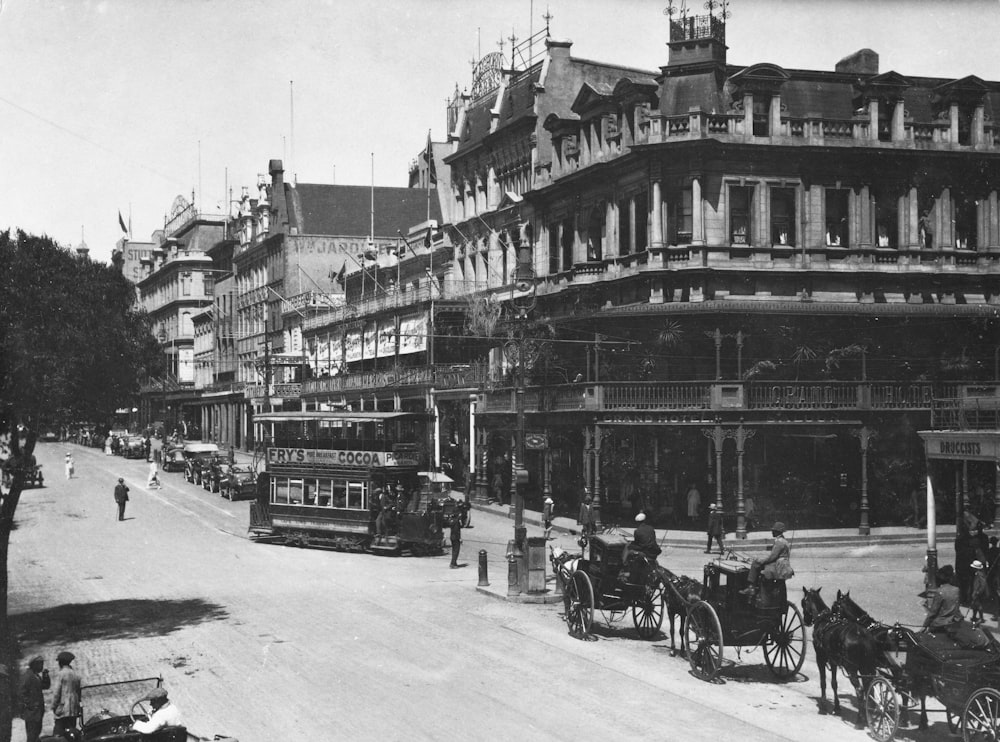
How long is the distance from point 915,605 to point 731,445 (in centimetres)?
1327

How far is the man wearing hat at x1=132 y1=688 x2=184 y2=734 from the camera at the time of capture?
34.7ft

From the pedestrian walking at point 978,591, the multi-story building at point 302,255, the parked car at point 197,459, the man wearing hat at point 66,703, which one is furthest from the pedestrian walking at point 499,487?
the man wearing hat at point 66,703

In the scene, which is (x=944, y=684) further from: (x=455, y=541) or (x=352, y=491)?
(x=352, y=491)

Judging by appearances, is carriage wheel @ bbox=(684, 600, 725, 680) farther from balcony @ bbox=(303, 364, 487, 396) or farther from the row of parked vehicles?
balcony @ bbox=(303, 364, 487, 396)

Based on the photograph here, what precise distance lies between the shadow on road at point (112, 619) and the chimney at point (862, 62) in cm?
3152

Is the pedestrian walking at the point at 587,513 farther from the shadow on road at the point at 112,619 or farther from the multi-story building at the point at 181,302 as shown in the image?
the multi-story building at the point at 181,302

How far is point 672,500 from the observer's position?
1369 inches

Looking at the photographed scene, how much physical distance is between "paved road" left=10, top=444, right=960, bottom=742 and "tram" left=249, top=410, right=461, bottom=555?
3.49 ft

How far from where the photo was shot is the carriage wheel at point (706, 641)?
14502 mm

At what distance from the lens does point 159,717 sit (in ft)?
34.8

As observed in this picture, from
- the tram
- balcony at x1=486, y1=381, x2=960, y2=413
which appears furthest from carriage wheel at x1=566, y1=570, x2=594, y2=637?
balcony at x1=486, y1=381, x2=960, y2=413

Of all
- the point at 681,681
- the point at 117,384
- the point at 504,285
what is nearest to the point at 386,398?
the point at 504,285

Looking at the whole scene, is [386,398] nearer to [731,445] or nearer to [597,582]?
[731,445]

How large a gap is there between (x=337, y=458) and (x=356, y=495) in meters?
1.37
